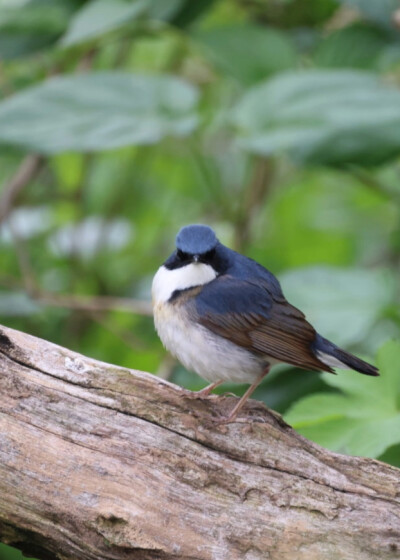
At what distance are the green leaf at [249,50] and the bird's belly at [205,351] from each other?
6.97 feet

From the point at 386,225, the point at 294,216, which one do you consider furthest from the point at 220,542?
the point at 386,225

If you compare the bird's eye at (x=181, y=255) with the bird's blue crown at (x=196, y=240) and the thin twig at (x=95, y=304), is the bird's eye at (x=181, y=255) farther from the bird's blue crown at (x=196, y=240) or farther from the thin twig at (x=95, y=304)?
the thin twig at (x=95, y=304)

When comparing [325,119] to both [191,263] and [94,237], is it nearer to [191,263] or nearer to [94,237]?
[191,263]

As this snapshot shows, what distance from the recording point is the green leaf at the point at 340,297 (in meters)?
4.15

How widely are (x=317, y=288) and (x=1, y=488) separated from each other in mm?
2247

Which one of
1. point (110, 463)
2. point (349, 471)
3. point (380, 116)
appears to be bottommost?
point (110, 463)

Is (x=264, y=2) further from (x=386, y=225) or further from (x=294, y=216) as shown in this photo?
(x=386, y=225)

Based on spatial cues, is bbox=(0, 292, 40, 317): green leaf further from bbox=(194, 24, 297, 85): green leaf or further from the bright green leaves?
the bright green leaves

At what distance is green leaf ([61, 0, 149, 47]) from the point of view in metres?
4.16

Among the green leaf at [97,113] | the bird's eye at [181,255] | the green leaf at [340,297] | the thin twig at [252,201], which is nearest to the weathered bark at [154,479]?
the bird's eye at [181,255]

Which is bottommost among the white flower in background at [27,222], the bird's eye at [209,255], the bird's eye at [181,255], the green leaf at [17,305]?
the bird's eye at [181,255]

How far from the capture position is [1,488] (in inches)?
104

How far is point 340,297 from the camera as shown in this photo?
4.34 meters

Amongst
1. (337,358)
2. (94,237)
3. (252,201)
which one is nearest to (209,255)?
(337,358)
